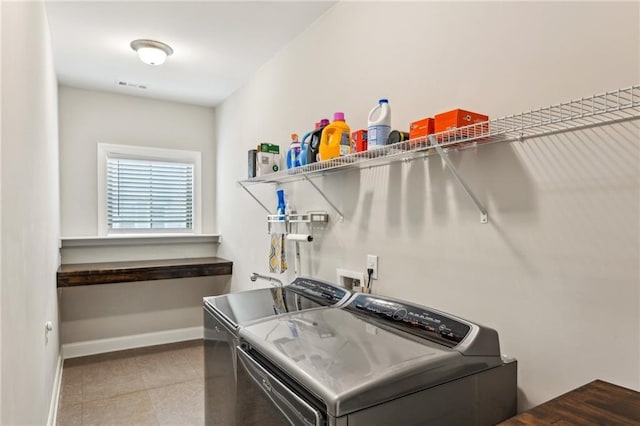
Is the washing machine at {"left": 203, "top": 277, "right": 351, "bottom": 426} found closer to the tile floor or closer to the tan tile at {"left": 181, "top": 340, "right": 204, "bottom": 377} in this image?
the tile floor

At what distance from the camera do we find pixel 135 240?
3832mm

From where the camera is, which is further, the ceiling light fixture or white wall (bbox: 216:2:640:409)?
the ceiling light fixture

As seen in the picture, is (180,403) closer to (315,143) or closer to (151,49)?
(315,143)

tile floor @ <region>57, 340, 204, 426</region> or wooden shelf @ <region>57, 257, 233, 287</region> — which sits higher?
wooden shelf @ <region>57, 257, 233, 287</region>

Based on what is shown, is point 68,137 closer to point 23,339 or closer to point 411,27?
point 23,339

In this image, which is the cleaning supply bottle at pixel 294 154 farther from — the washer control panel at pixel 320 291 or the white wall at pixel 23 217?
the white wall at pixel 23 217

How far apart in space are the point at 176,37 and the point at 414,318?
2378mm

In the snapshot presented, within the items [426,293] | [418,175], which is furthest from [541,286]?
[418,175]

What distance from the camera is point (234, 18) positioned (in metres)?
2.37

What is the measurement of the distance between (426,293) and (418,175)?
1.62ft

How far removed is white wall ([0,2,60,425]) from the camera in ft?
3.77

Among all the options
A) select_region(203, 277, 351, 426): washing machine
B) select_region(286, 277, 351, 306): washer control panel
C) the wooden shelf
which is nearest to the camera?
select_region(203, 277, 351, 426): washing machine

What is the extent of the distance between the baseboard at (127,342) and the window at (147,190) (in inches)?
40.5

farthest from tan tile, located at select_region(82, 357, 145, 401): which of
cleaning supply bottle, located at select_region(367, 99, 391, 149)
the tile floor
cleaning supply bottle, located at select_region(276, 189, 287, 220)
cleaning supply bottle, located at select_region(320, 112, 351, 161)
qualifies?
cleaning supply bottle, located at select_region(367, 99, 391, 149)
